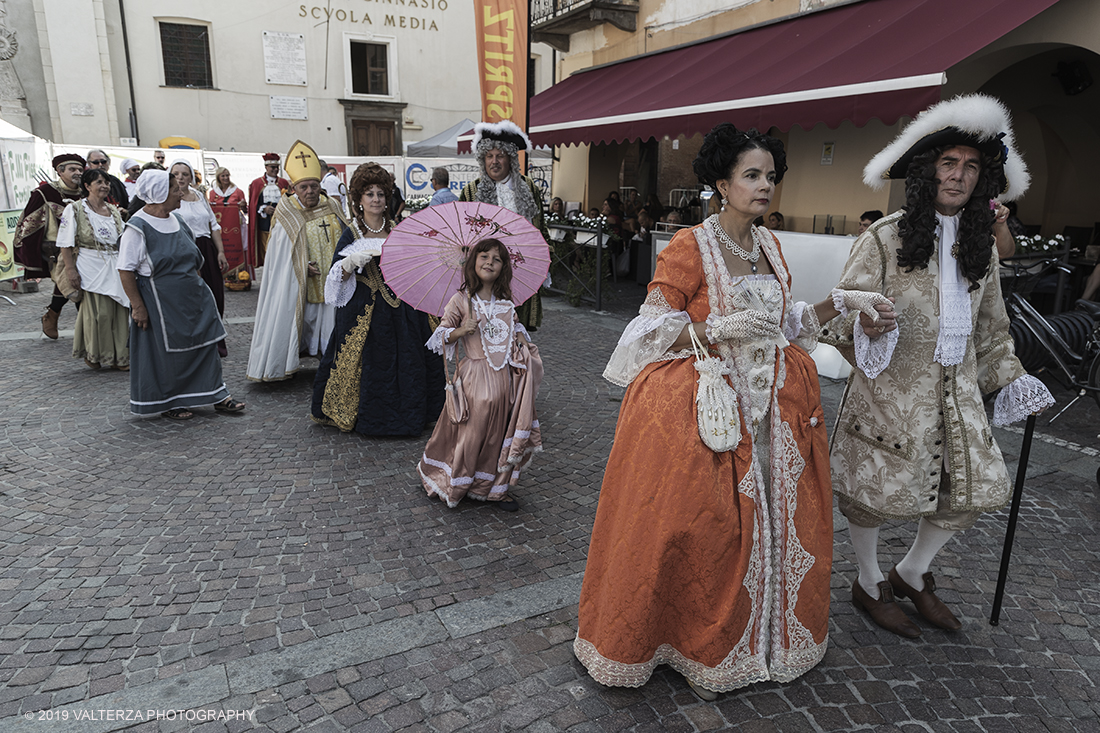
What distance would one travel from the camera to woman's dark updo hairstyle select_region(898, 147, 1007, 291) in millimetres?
2574

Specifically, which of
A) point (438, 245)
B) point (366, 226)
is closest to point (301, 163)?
point (366, 226)

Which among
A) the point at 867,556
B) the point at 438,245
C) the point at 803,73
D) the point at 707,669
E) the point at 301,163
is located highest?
the point at 803,73

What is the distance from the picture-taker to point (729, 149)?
7.79 feet

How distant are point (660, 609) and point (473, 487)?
5.92ft

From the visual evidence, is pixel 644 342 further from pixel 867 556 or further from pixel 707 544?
pixel 867 556

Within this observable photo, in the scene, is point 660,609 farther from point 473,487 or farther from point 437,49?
point 437,49

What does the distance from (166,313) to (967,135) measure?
5.05 metres

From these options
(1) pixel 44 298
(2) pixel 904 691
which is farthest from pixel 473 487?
(1) pixel 44 298

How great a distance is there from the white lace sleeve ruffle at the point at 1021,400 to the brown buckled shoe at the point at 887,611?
0.84m

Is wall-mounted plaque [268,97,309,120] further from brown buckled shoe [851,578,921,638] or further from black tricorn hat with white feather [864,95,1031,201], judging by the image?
brown buckled shoe [851,578,921,638]

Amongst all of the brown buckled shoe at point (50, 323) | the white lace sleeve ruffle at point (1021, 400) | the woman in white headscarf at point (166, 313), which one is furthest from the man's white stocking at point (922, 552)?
the brown buckled shoe at point (50, 323)

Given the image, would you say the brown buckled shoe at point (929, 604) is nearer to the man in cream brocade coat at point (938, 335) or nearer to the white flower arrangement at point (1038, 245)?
the man in cream brocade coat at point (938, 335)

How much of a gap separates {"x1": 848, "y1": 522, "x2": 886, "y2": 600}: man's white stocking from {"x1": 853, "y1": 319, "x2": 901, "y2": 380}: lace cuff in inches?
26.6

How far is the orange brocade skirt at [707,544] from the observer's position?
2318 mm
